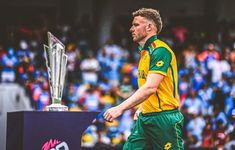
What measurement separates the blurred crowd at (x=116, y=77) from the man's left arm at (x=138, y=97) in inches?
249

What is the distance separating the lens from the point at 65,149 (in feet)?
20.8

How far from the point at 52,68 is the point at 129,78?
9.67 m

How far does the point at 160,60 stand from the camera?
588 cm

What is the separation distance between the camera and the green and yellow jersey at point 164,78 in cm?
594

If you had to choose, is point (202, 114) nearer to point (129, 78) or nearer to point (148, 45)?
point (129, 78)

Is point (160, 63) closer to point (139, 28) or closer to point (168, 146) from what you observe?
point (139, 28)

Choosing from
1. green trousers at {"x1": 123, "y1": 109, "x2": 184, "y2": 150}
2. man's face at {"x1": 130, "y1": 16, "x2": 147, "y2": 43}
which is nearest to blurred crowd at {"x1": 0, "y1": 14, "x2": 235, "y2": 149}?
green trousers at {"x1": 123, "y1": 109, "x2": 184, "y2": 150}

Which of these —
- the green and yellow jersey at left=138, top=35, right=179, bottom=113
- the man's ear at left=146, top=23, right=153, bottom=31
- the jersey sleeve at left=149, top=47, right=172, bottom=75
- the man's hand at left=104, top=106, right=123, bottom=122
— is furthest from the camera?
the man's ear at left=146, top=23, right=153, bottom=31

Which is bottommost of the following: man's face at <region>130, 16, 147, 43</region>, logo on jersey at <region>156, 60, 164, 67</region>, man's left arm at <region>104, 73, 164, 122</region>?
man's left arm at <region>104, 73, 164, 122</region>

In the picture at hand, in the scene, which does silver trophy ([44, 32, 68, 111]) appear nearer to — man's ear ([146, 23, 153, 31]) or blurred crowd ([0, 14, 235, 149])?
man's ear ([146, 23, 153, 31])

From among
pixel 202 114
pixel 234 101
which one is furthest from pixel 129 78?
pixel 234 101

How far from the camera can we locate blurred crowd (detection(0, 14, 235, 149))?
14.1 m

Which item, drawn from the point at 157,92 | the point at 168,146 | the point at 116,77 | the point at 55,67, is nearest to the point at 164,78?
the point at 157,92

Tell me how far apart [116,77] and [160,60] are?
10.9 m
